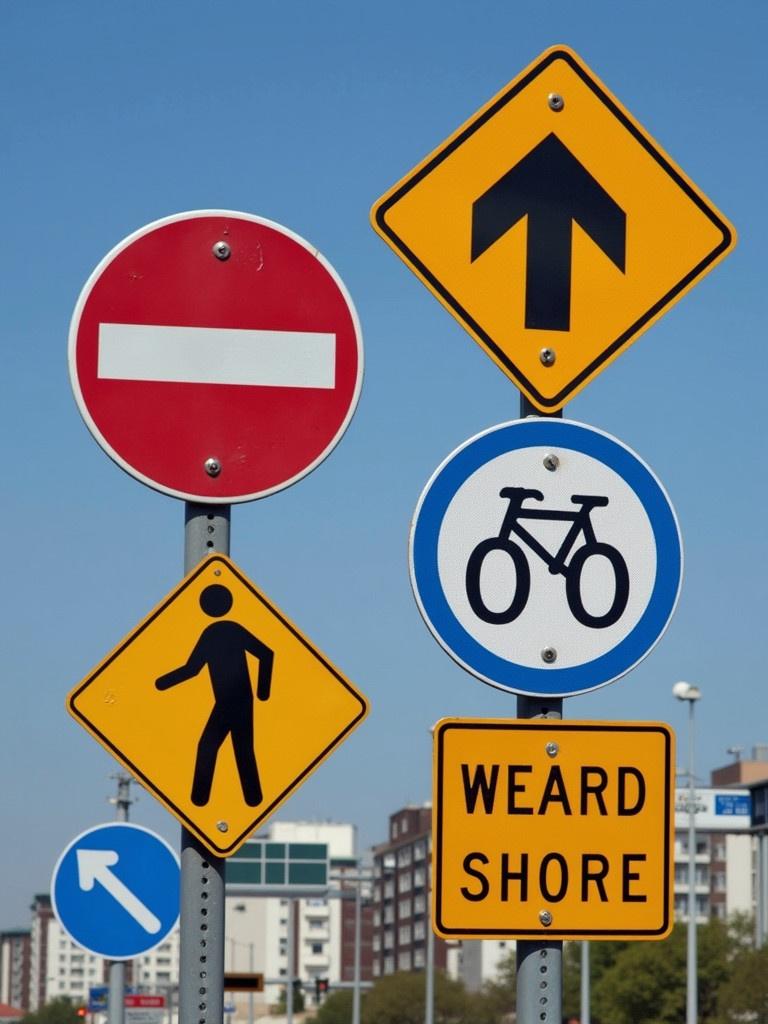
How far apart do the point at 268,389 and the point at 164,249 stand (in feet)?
1.33

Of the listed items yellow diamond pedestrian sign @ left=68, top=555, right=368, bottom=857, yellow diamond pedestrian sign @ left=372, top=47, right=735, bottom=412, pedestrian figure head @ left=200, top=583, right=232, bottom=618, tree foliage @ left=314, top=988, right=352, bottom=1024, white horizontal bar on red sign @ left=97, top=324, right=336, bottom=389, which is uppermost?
yellow diamond pedestrian sign @ left=372, top=47, right=735, bottom=412

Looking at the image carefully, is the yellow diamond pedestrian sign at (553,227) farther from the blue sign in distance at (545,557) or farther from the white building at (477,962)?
the white building at (477,962)

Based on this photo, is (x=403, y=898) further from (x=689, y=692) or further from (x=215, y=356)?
(x=215, y=356)

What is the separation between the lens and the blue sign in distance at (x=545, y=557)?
4055mm

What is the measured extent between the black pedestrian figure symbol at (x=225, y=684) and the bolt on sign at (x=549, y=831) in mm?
531

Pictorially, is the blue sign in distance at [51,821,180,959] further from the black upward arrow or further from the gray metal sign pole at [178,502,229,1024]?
the black upward arrow

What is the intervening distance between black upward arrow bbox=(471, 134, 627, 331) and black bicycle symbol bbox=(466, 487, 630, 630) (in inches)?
18.4

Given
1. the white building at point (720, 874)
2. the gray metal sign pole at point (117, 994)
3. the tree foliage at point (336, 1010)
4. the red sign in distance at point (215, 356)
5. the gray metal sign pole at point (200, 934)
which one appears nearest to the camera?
the gray metal sign pole at point (200, 934)

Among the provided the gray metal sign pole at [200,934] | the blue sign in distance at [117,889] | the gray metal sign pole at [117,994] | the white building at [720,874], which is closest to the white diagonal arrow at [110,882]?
the blue sign in distance at [117,889]

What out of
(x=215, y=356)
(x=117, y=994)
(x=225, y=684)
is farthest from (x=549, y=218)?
(x=117, y=994)

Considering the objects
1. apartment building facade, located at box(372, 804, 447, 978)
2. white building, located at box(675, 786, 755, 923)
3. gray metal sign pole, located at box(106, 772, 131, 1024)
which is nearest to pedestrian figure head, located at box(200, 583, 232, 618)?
gray metal sign pole, located at box(106, 772, 131, 1024)

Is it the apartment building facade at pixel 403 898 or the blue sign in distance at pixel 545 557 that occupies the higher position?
the apartment building facade at pixel 403 898

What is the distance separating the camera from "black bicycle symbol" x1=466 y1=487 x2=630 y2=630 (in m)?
4.06

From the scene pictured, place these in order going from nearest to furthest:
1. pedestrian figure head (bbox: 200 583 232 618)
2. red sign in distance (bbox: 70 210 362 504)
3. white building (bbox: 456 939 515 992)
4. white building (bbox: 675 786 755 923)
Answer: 1. pedestrian figure head (bbox: 200 583 232 618)
2. red sign in distance (bbox: 70 210 362 504)
3. white building (bbox: 675 786 755 923)
4. white building (bbox: 456 939 515 992)
